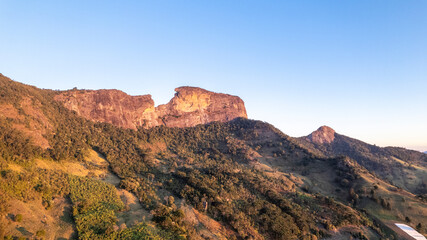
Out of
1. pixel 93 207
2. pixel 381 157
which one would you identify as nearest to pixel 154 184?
pixel 93 207

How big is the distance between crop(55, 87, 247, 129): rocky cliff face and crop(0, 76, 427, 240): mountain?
0.65 m

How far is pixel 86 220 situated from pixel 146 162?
3803 cm

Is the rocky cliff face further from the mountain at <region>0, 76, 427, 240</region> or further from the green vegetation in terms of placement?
the green vegetation

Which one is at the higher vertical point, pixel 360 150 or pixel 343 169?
pixel 360 150

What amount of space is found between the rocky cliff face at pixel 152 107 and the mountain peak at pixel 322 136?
50.5 m

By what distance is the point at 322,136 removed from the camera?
488 feet

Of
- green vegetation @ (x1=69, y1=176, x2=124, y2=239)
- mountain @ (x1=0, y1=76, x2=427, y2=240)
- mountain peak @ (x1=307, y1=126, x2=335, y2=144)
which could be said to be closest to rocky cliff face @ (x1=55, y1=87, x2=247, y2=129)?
mountain @ (x1=0, y1=76, x2=427, y2=240)

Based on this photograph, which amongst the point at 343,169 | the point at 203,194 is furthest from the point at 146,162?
the point at 343,169

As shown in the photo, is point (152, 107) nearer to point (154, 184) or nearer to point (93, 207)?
point (154, 184)

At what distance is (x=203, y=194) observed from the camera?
139 feet

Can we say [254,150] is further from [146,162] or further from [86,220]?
[86,220]

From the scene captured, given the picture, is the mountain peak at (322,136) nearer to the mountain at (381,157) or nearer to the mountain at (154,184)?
the mountain at (381,157)

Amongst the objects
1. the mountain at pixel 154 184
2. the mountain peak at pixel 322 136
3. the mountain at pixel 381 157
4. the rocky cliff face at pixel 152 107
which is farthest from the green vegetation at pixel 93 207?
the mountain peak at pixel 322 136

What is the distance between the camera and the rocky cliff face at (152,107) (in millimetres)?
82875
